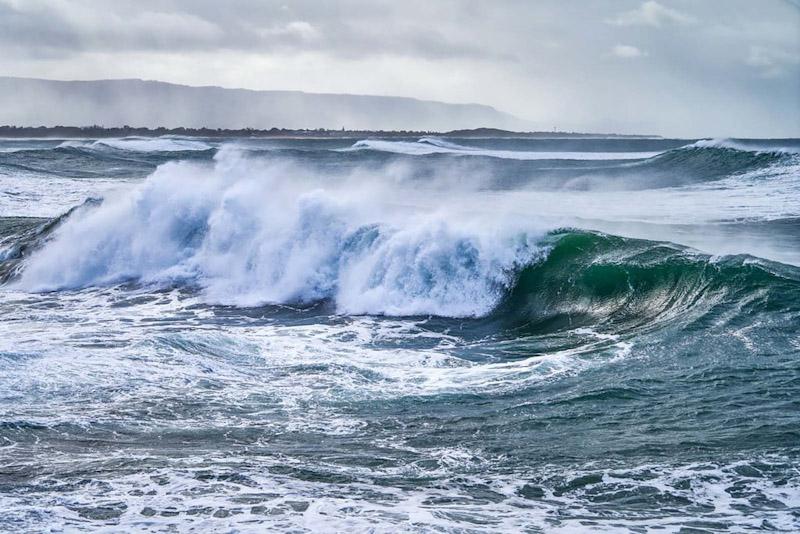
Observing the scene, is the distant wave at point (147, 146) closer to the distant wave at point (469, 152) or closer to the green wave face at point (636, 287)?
the distant wave at point (469, 152)

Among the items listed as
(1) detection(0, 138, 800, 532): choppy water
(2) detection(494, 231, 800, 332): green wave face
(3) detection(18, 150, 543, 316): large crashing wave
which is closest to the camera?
(1) detection(0, 138, 800, 532): choppy water

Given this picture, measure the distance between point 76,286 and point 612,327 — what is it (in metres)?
9.91

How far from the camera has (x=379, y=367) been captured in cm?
1091

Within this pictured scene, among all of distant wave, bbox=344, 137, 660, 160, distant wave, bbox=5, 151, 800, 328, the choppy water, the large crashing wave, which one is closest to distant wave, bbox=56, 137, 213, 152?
distant wave, bbox=344, 137, 660, 160

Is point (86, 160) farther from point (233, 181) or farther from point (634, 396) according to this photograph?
point (634, 396)

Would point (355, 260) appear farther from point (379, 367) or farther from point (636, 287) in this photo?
point (379, 367)

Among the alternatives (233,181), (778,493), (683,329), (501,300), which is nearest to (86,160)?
(233,181)

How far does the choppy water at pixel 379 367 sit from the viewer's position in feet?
22.5

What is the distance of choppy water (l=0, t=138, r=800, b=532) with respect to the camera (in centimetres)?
685

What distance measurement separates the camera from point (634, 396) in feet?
31.1

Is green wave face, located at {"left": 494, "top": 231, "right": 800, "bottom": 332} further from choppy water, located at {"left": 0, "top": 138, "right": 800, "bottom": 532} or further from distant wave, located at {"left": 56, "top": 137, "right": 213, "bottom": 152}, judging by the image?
distant wave, located at {"left": 56, "top": 137, "right": 213, "bottom": 152}

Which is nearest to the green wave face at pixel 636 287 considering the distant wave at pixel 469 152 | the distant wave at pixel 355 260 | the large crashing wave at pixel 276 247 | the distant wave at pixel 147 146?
the distant wave at pixel 355 260

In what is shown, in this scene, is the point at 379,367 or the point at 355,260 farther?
the point at 355,260

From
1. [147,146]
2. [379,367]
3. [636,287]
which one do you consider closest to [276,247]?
[636,287]
